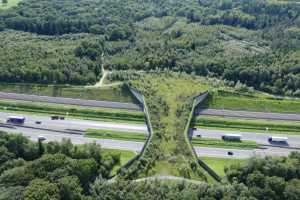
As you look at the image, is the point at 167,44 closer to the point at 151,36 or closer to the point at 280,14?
the point at 151,36

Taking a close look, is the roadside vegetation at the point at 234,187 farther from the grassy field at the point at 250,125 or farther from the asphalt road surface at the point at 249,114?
the asphalt road surface at the point at 249,114

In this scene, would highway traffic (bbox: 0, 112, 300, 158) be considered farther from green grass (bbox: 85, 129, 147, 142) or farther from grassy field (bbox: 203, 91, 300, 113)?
grassy field (bbox: 203, 91, 300, 113)

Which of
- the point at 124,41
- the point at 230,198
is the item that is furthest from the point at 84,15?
the point at 230,198

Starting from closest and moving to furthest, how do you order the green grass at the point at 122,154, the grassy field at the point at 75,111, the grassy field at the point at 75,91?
the green grass at the point at 122,154 < the grassy field at the point at 75,111 < the grassy field at the point at 75,91

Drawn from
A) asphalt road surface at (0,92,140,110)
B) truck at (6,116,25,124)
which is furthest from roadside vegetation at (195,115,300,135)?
truck at (6,116,25,124)

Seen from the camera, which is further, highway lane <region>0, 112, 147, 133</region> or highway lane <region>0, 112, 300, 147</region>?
highway lane <region>0, 112, 147, 133</region>

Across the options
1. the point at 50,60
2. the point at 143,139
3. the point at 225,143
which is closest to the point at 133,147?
the point at 143,139

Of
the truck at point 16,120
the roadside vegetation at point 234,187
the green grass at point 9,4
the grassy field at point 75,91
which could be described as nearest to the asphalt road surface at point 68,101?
the grassy field at point 75,91
